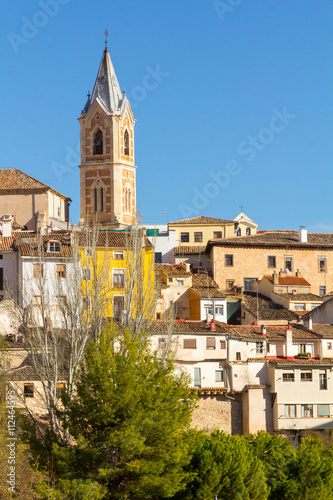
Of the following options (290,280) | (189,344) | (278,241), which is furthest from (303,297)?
(189,344)

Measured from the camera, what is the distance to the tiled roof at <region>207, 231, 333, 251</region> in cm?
6197

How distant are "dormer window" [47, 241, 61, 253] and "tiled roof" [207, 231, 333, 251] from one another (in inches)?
500

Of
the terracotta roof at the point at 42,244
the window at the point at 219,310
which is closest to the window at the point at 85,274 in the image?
the terracotta roof at the point at 42,244

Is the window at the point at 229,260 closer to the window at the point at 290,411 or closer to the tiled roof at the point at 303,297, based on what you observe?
the tiled roof at the point at 303,297

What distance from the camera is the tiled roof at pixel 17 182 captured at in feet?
214

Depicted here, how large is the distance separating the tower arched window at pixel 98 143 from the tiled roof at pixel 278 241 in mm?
16329

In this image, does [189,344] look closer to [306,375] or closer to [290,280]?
[306,375]

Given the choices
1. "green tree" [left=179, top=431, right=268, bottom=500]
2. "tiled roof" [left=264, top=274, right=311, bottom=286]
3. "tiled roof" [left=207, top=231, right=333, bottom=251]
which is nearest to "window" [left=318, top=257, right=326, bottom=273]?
"tiled roof" [left=207, top=231, right=333, bottom=251]

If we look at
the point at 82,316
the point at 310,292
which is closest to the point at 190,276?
the point at 310,292

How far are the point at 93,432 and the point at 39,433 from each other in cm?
256

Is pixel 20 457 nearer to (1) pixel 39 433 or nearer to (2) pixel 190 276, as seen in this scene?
(1) pixel 39 433

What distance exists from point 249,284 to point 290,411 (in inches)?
699

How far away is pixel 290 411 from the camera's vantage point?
44.4m

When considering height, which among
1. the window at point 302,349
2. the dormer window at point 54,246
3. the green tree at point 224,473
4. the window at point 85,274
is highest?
the dormer window at point 54,246
